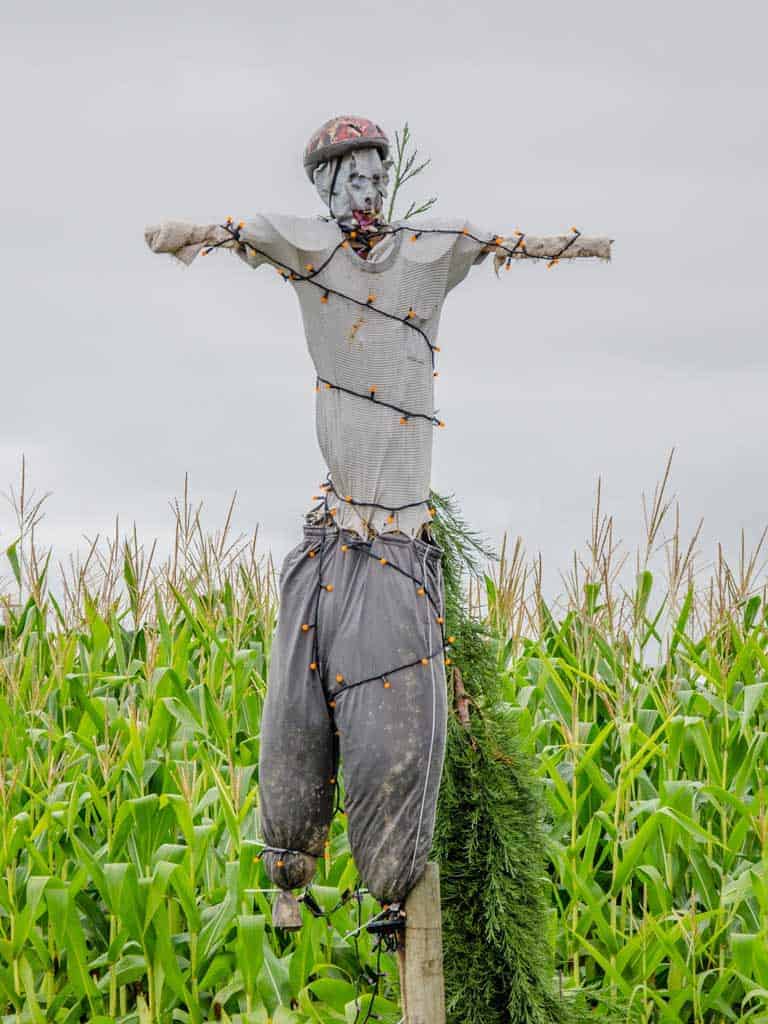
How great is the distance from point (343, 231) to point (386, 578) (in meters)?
0.85

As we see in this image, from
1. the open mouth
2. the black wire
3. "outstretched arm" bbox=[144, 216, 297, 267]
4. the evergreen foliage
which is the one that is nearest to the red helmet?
the open mouth

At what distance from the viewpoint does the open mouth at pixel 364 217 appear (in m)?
3.51

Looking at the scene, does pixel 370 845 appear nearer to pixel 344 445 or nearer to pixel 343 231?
pixel 344 445

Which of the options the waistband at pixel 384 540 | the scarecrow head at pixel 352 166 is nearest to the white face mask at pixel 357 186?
the scarecrow head at pixel 352 166

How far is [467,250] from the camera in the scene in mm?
3516

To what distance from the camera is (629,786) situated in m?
4.95

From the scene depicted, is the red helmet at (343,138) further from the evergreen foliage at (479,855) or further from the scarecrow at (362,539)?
the evergreen foliage at (479,855)

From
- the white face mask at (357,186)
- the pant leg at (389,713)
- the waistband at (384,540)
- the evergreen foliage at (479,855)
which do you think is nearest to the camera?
the pant leg at (389,713)

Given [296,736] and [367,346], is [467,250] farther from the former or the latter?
[296,736]

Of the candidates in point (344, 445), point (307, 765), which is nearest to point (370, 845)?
point (307, 765)

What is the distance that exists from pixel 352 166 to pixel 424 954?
1.91m

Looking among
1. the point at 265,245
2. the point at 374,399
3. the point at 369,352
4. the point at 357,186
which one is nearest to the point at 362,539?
the point at 374,399

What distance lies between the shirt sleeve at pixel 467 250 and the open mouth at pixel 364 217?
216 mm

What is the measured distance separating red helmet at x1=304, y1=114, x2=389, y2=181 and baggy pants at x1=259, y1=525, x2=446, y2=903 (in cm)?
92
